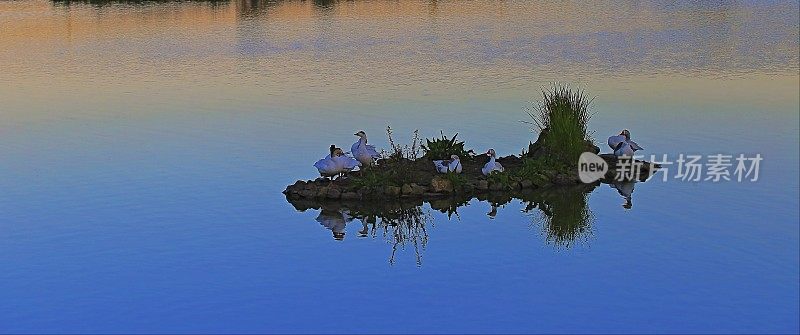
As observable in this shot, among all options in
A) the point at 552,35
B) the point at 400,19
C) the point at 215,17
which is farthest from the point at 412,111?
the point at 215,17

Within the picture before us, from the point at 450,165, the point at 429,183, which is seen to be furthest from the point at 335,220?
the point at 450,165

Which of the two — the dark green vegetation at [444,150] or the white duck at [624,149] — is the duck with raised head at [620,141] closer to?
the white duck at [624,149]

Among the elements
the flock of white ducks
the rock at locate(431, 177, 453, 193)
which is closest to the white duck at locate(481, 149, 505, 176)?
the flock of white ducks

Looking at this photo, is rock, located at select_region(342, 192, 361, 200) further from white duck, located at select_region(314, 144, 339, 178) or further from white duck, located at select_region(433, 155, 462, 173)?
white duck, located at select_region(433, 155, 462, 173)

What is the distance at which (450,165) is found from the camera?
11852mm

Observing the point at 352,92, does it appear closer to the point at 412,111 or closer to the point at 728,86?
the point at 412,111

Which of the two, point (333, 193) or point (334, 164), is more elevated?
point (334, 164)

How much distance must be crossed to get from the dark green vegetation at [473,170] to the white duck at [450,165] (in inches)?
2.3

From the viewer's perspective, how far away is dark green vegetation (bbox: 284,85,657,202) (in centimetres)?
1159

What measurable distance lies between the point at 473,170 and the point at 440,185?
2.24 feet

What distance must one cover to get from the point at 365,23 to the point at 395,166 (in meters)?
16.2

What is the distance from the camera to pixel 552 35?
23859 mm

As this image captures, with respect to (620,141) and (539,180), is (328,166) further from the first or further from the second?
(620,141)

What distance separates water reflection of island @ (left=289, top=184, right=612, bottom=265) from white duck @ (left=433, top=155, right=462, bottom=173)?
13.1 inches
